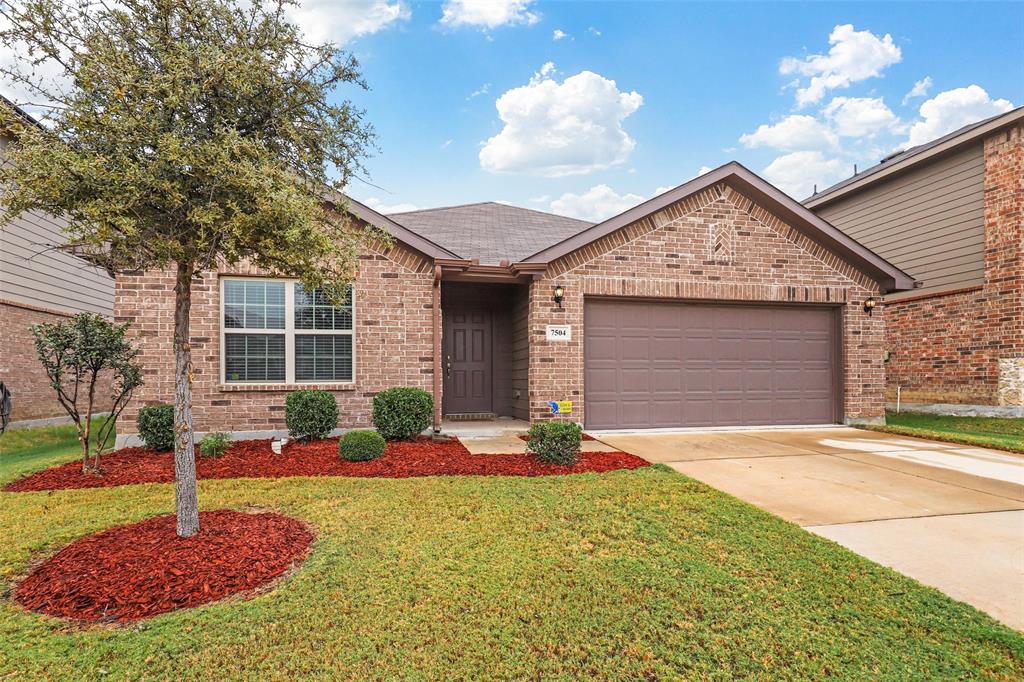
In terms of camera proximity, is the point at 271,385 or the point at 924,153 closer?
the point at 271,385

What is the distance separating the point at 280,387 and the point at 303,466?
2159mm

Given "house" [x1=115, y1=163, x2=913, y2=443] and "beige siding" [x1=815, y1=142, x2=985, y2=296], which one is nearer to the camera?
"house" [x1=115, y1=163, x2=913, y2=443]

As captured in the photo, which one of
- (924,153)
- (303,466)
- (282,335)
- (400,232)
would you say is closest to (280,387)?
(282,335)

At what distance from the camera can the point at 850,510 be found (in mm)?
4262

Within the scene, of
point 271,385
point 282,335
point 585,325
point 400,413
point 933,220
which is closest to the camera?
point 400,413

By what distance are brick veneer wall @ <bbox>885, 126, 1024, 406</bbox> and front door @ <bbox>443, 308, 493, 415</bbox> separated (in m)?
9.99

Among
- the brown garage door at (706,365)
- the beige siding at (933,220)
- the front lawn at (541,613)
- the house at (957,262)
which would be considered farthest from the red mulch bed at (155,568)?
the beige siding at (933,220)

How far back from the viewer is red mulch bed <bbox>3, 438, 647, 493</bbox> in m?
5.32

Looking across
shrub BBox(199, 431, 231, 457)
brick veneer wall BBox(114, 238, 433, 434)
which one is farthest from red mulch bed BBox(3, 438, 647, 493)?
brick veneer wall BBox(114, 238, 433, 434)

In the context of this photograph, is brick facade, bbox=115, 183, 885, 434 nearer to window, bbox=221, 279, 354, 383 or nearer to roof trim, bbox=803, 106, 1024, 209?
window, bbox=221, 279, 354, 383

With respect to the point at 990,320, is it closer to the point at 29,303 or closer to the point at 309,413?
the point at 309,413

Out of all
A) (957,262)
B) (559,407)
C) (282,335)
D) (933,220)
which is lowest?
(559,407)

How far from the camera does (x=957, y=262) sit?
11.1 metres

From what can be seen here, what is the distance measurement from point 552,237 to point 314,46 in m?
7.81
